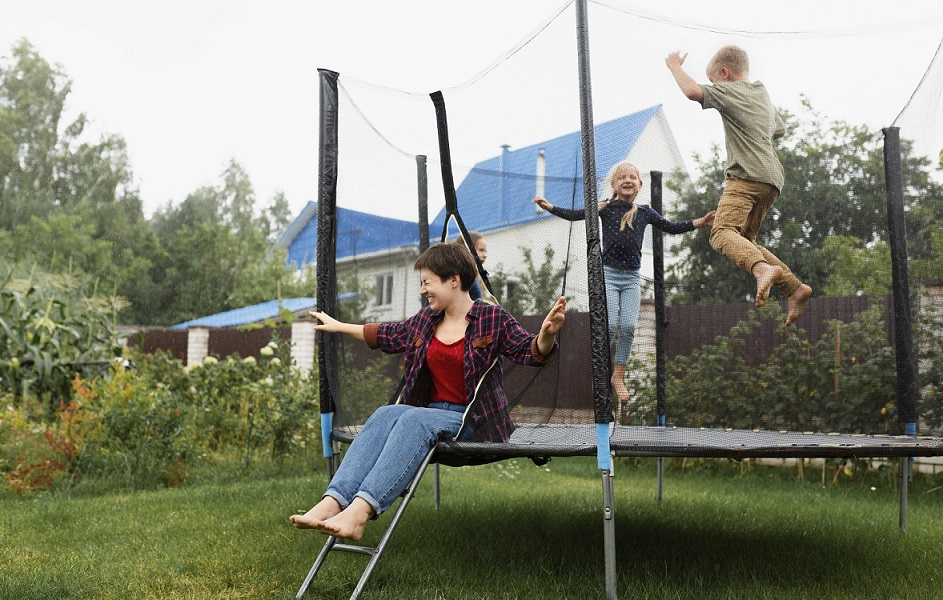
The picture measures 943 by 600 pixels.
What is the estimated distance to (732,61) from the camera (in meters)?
2.84

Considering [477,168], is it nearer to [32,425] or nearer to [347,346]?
[347,346]

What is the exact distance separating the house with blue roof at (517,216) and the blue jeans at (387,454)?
27.6 inches

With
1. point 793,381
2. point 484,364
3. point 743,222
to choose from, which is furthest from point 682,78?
point 793,381

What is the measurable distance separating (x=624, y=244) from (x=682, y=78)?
65cm

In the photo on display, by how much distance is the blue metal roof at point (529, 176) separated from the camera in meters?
2.68

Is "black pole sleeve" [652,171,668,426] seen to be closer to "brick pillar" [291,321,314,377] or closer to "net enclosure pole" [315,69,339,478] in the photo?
"net enclosure pole" [315,69,339,478]

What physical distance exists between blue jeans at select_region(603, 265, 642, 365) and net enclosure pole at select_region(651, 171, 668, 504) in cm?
20

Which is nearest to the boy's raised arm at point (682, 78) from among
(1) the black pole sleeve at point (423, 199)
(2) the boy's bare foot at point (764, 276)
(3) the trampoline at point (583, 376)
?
(3) the trampoline at point (583, 376)

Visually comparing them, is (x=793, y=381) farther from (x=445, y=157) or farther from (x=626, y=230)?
(x=445, y=157)

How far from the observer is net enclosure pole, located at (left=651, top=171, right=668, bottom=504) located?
3100 millimetres

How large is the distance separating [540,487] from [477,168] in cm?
196

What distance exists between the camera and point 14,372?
5027mm

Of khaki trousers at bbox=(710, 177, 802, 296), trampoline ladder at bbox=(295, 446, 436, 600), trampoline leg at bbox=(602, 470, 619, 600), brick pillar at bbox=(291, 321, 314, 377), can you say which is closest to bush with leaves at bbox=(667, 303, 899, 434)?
khaki trousers at bbox=(710, 177, 802, 296)

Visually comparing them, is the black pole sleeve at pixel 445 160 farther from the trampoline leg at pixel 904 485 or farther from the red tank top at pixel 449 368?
the trampoline leg at pixel 904 485
